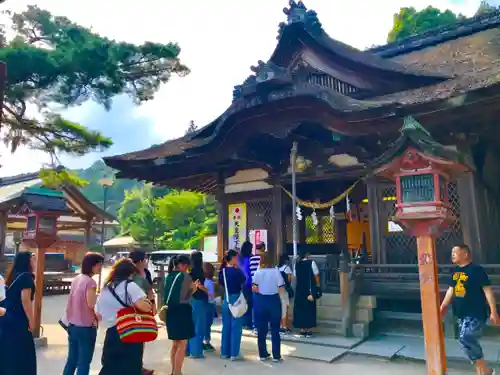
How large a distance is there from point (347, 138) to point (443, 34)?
6.49 meters

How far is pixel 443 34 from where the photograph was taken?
1264 centimetres

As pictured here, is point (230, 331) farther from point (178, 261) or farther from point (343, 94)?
point (343, 94)

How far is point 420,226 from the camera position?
449cm

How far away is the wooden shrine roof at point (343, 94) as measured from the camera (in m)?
7.31

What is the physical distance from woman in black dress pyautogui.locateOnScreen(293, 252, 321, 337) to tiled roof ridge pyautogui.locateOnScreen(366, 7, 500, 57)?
915 centimetres

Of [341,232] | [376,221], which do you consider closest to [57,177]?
[376,221]

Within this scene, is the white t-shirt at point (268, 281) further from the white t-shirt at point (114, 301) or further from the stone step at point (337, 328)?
the white t-shirt at point (114, 301)

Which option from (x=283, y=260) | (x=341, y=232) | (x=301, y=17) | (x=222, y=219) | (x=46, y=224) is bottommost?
(x=283, y=260)

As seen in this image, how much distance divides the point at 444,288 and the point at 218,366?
14.4 ft

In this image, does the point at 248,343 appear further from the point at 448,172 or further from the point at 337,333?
the point at 448,172

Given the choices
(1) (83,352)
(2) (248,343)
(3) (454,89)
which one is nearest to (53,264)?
(2) (248,343)

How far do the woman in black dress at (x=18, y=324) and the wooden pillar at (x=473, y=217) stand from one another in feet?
24.7

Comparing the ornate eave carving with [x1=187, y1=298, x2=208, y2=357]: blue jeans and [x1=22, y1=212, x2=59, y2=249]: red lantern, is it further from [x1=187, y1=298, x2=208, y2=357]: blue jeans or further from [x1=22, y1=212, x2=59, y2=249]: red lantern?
[x1=22, y1=212, x2=59, y2=249]: red lantern

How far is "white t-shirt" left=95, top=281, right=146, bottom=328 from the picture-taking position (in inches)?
150
